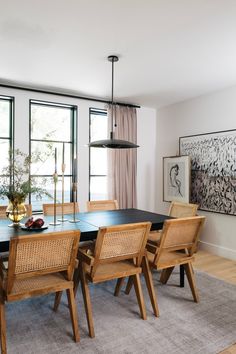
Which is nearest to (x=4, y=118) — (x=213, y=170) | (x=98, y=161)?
(x=98, y=161)

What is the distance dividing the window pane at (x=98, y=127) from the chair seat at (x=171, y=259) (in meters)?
2.72

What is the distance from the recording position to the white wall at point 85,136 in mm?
4133

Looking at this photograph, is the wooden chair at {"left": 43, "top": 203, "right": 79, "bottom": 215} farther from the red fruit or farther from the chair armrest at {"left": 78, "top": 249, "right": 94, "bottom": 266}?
the chair armrest at {"left": 78, "top": 249, "right": 94, "bottom": 266}

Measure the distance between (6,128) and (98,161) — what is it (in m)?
1.64

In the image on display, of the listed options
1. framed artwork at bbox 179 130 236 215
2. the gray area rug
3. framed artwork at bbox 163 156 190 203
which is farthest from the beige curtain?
the gray area rug

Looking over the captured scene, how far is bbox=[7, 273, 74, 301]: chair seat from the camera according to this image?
1.90 metres

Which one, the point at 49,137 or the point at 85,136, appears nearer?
the point at 49,137

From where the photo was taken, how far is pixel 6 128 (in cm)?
414

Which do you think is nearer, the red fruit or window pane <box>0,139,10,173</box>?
the red fruit

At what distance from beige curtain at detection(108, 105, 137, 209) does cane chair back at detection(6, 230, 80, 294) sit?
285cm

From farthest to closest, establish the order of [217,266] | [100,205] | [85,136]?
[85,136] < [100,205] < [217,266]

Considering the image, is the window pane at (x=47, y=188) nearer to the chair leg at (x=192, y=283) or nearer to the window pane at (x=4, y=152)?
Result: the window pane at (x=4, y=152)

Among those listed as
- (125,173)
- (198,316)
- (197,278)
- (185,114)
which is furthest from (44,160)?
(198,316)

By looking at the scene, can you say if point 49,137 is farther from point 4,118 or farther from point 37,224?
point 37,224
